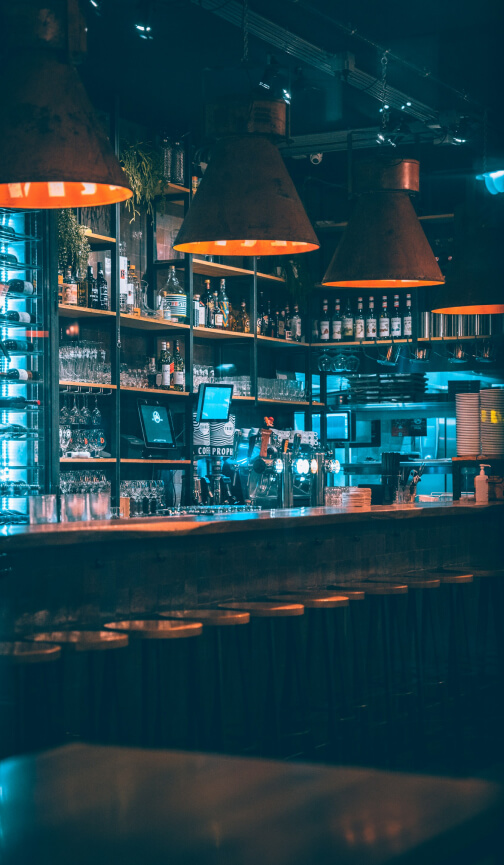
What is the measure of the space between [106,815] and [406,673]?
5126 millimetres

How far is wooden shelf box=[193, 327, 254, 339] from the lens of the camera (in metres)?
7.57

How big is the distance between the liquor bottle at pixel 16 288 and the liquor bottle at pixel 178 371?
→ 5.14ft

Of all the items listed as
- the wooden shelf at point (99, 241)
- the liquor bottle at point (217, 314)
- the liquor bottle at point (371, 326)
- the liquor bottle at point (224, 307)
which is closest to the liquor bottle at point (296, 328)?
the liquor bottle at point (371, 326)

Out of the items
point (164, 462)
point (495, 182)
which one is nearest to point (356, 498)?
point (164, 462)

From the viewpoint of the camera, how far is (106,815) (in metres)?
0.85

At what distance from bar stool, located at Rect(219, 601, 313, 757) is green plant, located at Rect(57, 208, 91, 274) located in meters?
2.48

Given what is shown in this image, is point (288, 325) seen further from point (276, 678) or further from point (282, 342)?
point (276, 678)

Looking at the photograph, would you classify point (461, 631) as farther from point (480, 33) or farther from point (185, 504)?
point (480, 33)

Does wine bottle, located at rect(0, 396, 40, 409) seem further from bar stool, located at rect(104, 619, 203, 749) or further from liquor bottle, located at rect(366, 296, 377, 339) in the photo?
liquor bottle, located at rect(366, 296, 377, 339)

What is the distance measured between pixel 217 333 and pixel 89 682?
4.28 meters

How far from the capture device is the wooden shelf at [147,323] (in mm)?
6856

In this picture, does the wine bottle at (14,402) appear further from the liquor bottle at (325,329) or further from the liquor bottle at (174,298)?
the liquor bottle at (325,329)

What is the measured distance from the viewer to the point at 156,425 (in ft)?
23.5

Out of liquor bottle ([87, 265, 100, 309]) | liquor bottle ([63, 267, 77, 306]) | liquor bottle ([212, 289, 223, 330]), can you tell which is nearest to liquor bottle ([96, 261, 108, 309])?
liquor bottle ([87, 265, 100, 309])
